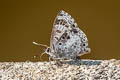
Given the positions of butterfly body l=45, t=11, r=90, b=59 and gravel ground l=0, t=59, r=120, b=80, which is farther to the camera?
butterfly body l=45, t=11, r=90, b=59

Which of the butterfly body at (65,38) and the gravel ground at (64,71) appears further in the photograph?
the butterfly body at (65,38)

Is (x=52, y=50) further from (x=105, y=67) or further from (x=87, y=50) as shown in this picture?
(x=105, y=67)

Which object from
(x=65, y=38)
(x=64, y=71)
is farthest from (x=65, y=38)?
(x=64, y=71)

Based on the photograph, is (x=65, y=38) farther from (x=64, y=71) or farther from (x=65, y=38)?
(x=64, y=71)

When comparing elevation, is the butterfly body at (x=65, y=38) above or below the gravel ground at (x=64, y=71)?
above

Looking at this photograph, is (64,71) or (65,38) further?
(65,38)

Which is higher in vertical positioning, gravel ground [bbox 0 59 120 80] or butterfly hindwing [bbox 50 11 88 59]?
butterfly hindwing [bbox 50 11 88 59]
